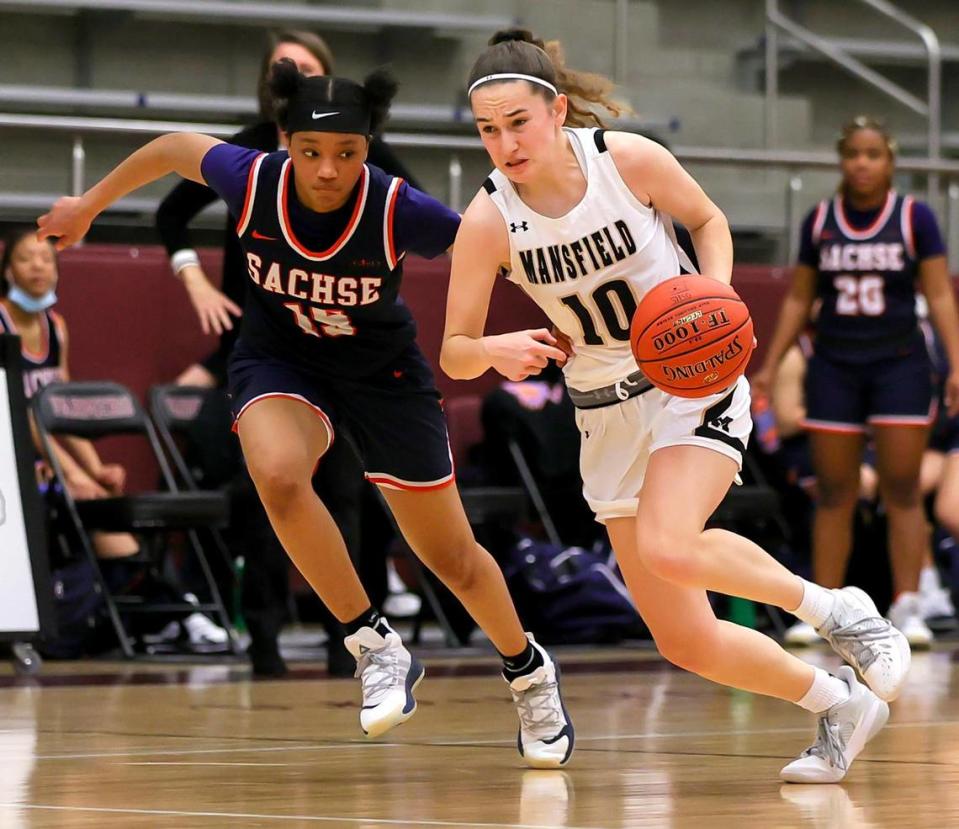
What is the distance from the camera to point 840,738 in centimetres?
389

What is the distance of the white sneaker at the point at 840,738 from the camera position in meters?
3.85

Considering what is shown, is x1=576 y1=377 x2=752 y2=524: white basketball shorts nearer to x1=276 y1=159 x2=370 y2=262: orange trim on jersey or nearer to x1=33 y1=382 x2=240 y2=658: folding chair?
x1=276 y1=159 x2=370 y2=262: orange trim on jersey

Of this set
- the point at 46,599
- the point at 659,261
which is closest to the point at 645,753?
the point at 659,261

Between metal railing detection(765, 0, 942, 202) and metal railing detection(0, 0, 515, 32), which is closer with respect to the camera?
metal railing detection(0, 0, 515, 32)

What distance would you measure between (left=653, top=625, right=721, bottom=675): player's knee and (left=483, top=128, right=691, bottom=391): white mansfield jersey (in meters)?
0.57

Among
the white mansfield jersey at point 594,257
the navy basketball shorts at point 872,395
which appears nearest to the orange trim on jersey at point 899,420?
the navy basketball shorts at point 872,395

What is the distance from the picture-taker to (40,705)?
559 centimetres

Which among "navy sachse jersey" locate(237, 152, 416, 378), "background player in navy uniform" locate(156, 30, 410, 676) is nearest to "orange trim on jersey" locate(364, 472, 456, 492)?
"navy sachse jersey" locate(237, 152, 416, 378)

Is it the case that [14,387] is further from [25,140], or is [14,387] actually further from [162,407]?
[25,140]

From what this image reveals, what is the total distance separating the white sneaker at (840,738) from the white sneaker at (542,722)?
1.73 feet

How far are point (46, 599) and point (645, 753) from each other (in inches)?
114

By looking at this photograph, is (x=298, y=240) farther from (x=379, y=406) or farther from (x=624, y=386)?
(x=624, y=386)

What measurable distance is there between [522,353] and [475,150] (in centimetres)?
587

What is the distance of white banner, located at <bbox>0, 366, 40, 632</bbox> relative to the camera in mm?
6512
